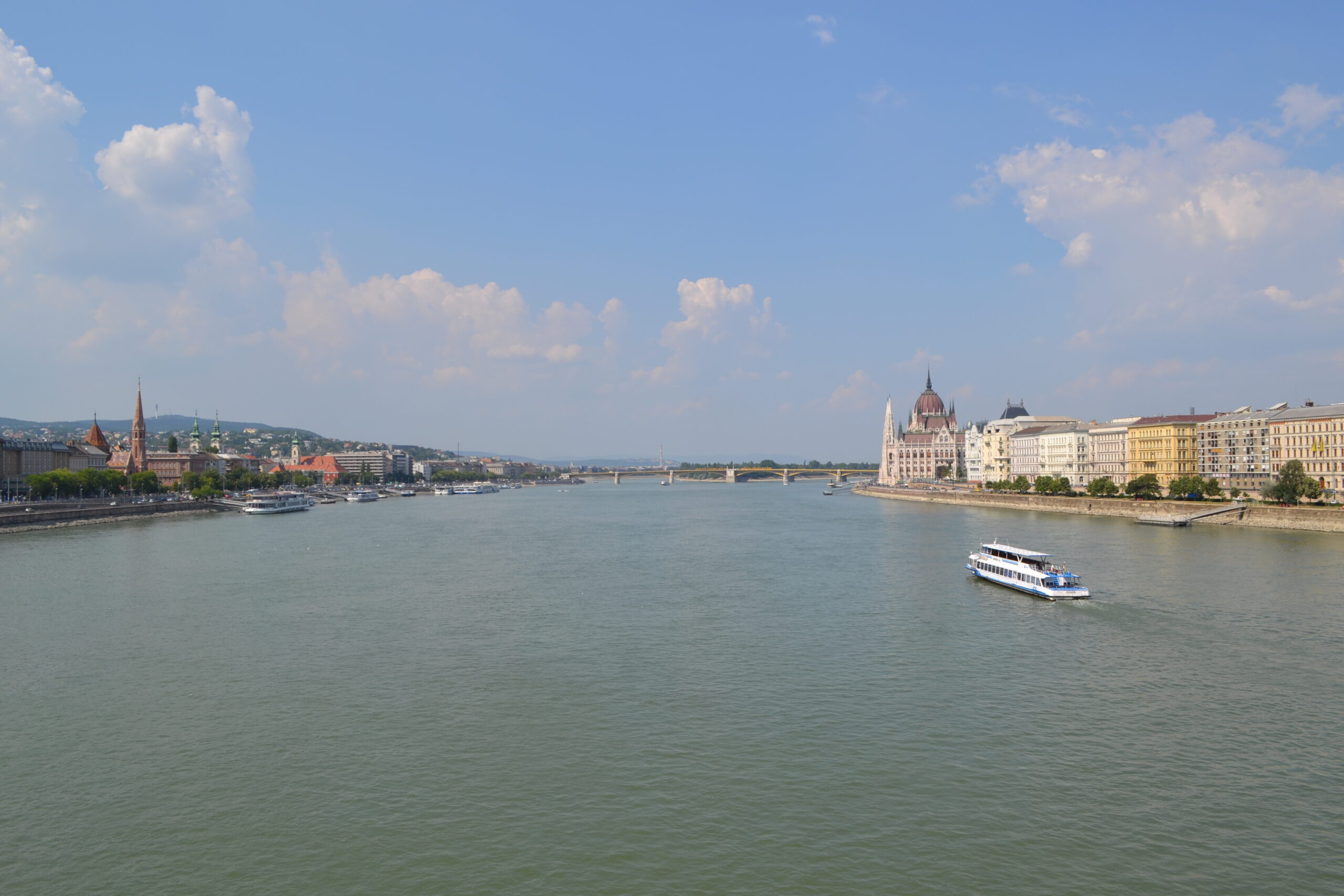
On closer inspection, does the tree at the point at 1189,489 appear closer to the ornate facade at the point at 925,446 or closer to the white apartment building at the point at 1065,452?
the white apartment building at the point at 1065,452

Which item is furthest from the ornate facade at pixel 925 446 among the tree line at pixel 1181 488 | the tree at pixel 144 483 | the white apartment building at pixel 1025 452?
the tree at pixel 144 483

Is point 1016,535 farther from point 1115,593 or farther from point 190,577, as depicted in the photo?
point 190,577

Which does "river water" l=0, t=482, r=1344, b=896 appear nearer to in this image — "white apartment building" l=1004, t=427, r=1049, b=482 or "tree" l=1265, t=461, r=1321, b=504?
"tree" l=1265, t=461, r=1321, b=504

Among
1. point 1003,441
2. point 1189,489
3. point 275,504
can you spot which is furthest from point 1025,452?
point 275,504

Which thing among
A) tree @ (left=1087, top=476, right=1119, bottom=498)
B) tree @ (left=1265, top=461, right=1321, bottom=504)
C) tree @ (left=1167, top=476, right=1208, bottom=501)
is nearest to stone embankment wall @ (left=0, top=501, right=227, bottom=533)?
tree @ (left=1087, top=476, right=1119, bottom=498)

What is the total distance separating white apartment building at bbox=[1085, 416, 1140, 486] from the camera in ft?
294

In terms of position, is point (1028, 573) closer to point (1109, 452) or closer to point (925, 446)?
point (1109, 452)

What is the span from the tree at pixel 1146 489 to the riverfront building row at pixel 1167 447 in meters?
6.56

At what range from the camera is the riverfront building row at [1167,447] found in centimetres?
6644

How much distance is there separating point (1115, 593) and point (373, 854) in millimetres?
27836

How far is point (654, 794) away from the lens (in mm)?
13328

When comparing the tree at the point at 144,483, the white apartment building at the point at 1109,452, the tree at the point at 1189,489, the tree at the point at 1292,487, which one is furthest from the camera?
the tree at the point at 144,483

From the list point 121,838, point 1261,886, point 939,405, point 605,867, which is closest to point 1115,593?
point 1261,886

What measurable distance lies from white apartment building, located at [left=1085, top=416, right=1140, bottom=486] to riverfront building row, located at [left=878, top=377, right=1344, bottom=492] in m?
0.11
